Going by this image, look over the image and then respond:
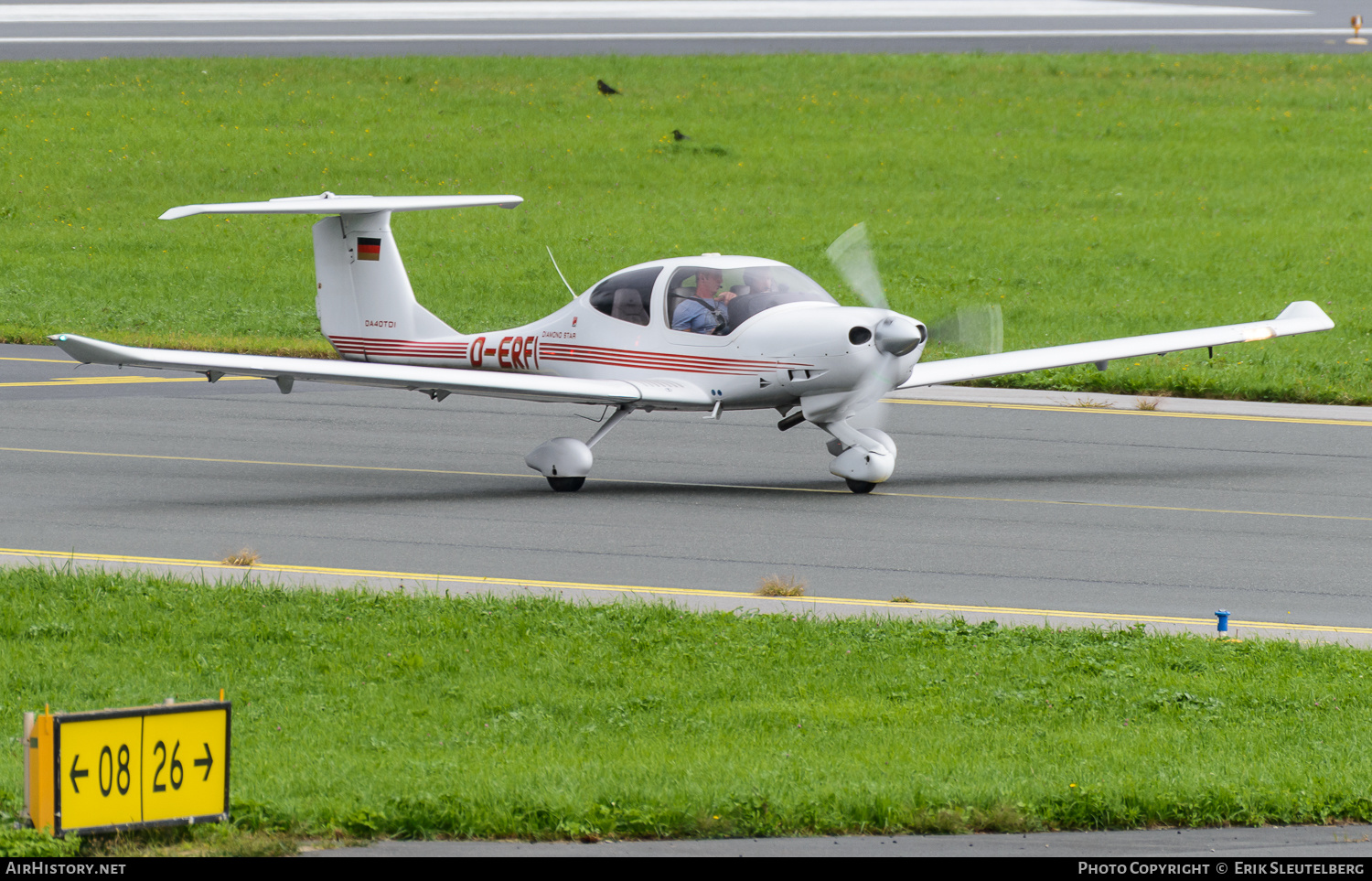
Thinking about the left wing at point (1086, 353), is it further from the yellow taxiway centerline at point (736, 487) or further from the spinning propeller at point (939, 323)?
the yellow taxiway centerline at point (736, 487)

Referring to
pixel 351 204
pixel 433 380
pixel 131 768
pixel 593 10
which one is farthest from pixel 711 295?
pixel 593 10

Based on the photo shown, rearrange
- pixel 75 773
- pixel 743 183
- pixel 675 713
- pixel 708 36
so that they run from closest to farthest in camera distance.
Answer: pixel 75 773
pixel 675 713
pixel 743 183
pixel 708 36

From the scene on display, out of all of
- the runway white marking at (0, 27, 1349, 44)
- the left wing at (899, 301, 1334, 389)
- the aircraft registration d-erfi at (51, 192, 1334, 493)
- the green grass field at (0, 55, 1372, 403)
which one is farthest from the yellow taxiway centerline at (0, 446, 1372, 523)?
the runway white marking at (0, 27, 1349, 44)

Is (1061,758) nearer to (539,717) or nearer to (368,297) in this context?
(539,717)

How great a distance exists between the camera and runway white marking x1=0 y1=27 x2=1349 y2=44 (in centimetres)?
5641

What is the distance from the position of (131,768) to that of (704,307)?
11.4 metres

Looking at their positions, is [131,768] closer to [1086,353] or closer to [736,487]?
[736,487]

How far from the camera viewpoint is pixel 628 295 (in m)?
18.5

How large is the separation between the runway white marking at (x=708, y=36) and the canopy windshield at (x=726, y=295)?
39.9m

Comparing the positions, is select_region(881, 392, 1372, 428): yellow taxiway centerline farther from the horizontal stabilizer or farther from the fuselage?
the horizontal stabilizer

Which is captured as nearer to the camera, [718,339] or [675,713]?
[675,713]

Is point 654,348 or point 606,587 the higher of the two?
point 654,348

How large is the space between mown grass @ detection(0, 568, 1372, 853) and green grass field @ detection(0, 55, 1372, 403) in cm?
1383

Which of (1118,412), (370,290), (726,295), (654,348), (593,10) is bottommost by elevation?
(1118,412)
